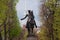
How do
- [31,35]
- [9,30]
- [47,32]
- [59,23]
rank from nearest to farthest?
[31,35] → [59,23] → [47,32] → [9,30]

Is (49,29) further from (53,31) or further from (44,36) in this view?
(44,36)

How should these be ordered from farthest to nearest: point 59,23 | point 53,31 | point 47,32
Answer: point 47,32
point 53,31
point 59,23

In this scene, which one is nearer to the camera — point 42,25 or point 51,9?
point 51,9

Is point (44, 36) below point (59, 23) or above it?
below

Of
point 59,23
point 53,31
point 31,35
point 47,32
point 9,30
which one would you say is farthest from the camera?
point 9,30

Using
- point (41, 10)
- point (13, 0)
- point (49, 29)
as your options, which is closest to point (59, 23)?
point (49, 29)

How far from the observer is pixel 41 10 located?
42812mm

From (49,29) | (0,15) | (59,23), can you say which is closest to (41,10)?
(49,29)

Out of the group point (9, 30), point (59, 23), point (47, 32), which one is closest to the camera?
point (59, 23)

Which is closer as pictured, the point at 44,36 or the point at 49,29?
the point at 49,29

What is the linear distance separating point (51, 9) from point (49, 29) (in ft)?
11.4

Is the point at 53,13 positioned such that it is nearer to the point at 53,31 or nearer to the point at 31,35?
the point at 53,31

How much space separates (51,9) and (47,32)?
5.62 meters

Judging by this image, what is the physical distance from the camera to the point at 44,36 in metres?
44.2
